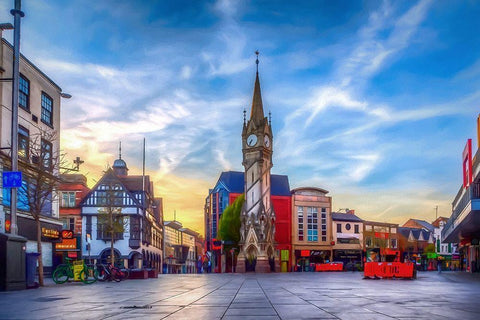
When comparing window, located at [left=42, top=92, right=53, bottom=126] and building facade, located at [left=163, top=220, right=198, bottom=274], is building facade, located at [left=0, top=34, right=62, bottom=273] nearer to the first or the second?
window, located at [left=42, top=92, right=53, bottom=126]

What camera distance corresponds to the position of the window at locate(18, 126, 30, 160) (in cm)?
3164

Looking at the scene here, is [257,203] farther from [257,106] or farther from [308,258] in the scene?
[308,258]

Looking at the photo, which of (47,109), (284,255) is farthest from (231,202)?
(47,109)

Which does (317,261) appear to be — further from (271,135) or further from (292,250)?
(271,135)

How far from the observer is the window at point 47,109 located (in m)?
36.0

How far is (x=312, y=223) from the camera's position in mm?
87000

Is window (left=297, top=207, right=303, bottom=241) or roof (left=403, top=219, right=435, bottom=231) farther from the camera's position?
roof (left=403, top=219, right=435, bottom=231)

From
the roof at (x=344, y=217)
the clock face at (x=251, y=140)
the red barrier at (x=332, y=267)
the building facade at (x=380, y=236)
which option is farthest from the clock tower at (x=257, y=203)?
the building facade at (x=380, y=236)

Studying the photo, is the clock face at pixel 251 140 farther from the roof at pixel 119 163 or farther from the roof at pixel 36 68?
the roof at pixel 36 68

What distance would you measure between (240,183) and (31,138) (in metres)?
55.3

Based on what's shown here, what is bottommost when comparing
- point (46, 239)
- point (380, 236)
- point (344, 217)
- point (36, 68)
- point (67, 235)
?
point (380, 236)

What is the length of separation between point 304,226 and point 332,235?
7331mm

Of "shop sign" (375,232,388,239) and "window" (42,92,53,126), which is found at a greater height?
"window" (42,92,53,126)

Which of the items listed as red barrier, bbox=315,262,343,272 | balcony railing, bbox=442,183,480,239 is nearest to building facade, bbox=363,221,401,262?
red barrier, bbox=315,262,343,272
